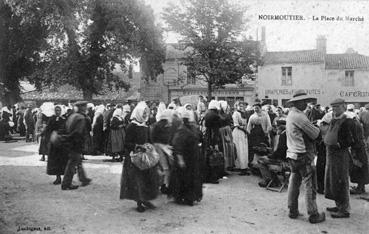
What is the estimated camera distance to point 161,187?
Result: 7.50m

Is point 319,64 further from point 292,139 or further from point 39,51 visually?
point 292,139

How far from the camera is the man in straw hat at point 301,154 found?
18.2ft

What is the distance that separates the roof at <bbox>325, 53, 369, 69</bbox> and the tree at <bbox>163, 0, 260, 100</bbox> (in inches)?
494

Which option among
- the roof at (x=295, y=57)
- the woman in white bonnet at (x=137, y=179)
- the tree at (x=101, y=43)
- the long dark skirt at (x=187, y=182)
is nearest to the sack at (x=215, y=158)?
the long dark skirt at (x=187, y=182)

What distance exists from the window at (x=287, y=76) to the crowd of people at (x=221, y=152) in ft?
75.0

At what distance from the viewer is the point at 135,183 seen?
6090mm

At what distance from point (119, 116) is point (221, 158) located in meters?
4.17

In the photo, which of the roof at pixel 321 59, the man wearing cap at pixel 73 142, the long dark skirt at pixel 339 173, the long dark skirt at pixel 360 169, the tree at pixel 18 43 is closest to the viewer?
the long dark skirt at pixel 339 173

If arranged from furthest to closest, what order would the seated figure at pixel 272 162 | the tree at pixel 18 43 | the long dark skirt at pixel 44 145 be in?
the tree at pixel 18 43
the long dark skirt at pixel 44 145
the seated figure at pixel 272 162

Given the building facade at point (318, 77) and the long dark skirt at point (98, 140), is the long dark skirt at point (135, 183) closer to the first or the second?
the long dark skirt at point (98, 140)

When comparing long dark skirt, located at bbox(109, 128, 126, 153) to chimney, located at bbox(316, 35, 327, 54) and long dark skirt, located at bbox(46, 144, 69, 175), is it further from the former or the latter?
chimney, located at bbox(316, 35, 327, 54)

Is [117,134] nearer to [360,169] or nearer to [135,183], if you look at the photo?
[135,183]

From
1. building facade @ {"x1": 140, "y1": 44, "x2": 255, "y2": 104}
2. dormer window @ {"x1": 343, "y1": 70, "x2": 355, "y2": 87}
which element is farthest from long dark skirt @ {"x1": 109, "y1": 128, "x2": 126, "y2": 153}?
dormer window @ {"x1": 343, "y1": 70, "x2": 355, "y2": 87}

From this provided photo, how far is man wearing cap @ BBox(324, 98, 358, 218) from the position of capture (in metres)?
5.79
